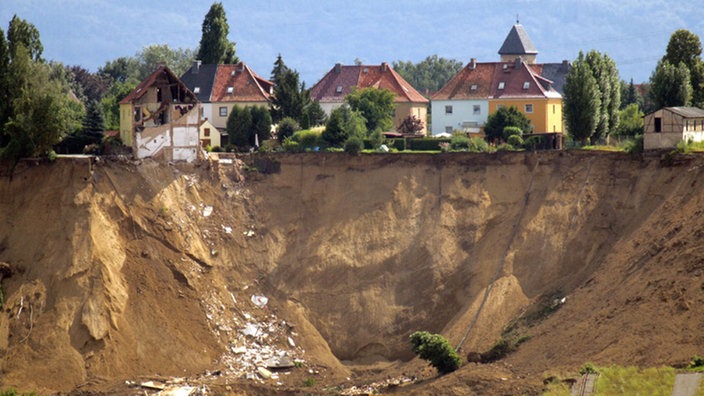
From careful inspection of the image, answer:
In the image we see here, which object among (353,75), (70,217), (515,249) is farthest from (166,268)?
(353,75)

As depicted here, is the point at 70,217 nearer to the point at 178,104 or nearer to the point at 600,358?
the point at 178,104

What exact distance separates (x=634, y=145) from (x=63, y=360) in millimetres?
32822

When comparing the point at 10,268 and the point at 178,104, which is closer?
the point at 10,268

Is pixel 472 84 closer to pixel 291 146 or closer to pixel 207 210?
pixel 291 146

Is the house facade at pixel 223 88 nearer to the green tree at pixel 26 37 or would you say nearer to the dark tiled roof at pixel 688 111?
the green tree at pixel 26 37

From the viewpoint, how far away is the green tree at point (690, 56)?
316 feet

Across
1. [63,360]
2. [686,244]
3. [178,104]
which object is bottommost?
[63,360]

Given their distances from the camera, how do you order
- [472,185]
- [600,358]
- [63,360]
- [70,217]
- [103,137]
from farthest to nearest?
[103,137] → [472,185] → [70,217] → [63,360] → [600,358]

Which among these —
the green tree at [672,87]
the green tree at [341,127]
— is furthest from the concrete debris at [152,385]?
the green tree at [672,87]

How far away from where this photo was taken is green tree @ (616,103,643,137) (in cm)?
10181

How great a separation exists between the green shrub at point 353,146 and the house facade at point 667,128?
16702 millimetres

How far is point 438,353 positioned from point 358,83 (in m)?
43.1

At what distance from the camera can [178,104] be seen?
3556 inches

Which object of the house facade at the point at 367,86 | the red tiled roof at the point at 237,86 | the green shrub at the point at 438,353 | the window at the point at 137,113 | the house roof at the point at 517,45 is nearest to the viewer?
the green shrub at the point at 438,353
